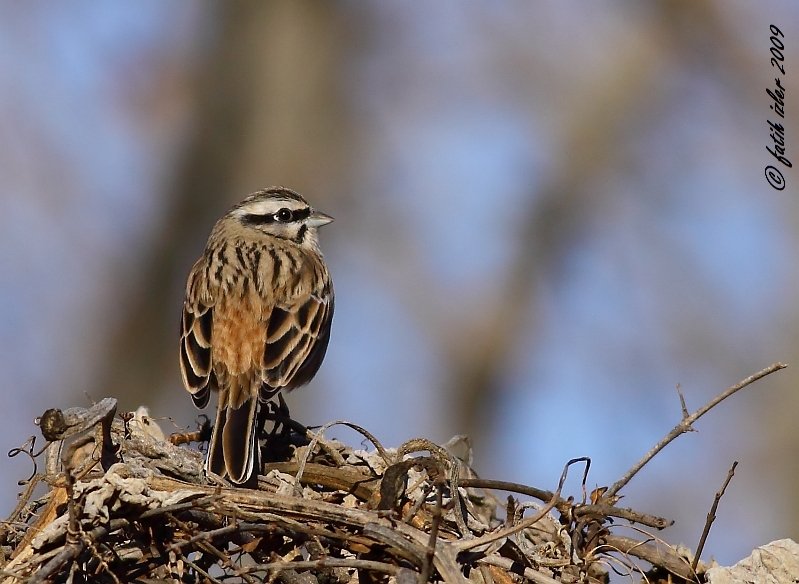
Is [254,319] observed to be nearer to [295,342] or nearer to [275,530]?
[295,342]

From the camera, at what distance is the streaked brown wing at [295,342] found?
6.54 meters

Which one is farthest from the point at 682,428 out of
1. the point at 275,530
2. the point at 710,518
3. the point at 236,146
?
the point at 236,146

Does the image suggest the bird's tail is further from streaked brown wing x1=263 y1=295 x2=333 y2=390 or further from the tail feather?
streaked brown wing x1=263 y1=295 x2=333 y2=390

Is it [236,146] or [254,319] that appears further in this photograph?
[236,146]

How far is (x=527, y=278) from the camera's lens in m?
13.0

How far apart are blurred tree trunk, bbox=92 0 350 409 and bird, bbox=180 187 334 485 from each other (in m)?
4.04

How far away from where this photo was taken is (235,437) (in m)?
5.27

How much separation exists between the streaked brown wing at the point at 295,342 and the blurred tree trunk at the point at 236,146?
4962 millimetres

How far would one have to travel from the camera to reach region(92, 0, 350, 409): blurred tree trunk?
12.4 metres

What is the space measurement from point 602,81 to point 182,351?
864 centimetres

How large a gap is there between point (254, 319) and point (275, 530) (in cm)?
307

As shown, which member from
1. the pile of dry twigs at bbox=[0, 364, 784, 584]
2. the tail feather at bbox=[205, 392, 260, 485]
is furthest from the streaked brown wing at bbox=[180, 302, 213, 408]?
the pile of dry twigs at bbox=[0, 364, 784, 584]

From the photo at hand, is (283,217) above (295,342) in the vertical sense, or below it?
above

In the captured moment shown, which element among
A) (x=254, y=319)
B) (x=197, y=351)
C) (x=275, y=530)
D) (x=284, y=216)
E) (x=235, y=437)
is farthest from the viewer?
(x=284, y=216)
